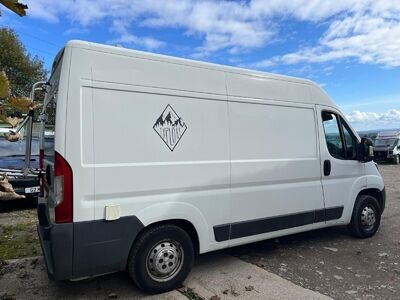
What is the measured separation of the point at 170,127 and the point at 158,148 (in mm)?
276

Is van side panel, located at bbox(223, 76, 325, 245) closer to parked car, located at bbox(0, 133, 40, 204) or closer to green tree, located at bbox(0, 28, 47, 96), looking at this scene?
parked car, located at bbox(0, 133, 40, 204)

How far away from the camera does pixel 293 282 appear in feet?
15.0

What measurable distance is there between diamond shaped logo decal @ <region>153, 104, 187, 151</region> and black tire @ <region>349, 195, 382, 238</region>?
3.45 m

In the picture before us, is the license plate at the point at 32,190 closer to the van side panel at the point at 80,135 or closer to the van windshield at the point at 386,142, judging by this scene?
the van side panel at the point at 80,135

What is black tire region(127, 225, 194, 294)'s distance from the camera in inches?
160

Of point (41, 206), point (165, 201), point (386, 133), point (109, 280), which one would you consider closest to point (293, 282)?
point (165, 201)

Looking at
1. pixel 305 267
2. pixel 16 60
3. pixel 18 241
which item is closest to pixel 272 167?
pixel 305 267

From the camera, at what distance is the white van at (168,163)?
3.70 meters

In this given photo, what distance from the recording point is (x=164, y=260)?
4.23 m

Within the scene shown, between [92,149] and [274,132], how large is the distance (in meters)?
2.44

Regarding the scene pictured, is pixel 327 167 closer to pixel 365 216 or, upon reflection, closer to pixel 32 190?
pixel 365 216

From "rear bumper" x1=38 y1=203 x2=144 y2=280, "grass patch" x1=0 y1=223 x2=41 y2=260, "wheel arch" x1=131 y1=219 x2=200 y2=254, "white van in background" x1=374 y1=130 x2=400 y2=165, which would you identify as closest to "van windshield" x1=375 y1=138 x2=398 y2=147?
"white van in background" x1=374 y1=130 x2=400 y2=165

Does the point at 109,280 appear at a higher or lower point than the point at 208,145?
lower

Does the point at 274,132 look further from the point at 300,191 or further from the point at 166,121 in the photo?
the point at 166,121
